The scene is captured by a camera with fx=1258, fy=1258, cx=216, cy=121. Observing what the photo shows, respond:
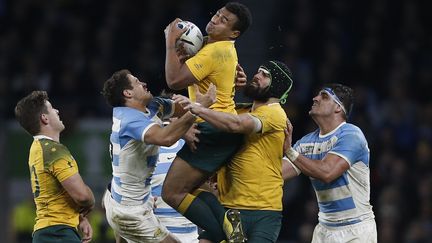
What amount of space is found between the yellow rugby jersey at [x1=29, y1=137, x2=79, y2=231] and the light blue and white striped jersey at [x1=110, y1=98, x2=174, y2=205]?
0.36 meters

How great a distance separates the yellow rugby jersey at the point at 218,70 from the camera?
9859 millimetres

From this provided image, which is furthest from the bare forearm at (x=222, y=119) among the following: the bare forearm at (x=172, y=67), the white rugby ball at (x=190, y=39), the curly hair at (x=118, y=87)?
the curly hair at (x=118, y=87)

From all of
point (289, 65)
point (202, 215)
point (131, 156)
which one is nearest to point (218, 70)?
point (131, 156)

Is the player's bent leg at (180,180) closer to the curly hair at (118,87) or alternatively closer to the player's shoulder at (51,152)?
the curly hair at (118,87)

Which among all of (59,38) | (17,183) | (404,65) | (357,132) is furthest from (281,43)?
(357,132)

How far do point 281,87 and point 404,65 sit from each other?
783cm

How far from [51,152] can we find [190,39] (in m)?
1.43

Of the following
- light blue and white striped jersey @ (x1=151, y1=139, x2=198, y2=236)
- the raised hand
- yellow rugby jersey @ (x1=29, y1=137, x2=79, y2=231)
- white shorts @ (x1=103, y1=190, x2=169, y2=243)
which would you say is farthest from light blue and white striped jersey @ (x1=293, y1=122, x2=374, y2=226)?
yellow rugby jersey @ (x1=29, y1=137, x2=79, y2=231)

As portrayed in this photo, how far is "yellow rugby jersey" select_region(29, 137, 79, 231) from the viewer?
10039mm

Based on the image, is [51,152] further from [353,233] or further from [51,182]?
[353,233]

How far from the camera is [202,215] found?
9945 mm

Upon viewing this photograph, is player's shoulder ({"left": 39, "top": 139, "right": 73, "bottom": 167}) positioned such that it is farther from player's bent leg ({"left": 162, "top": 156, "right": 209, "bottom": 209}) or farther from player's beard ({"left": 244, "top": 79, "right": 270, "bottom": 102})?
player's beard ({"left": 244, "top": 79, "right": 270, "bottom": 102})

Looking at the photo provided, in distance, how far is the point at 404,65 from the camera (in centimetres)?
1772

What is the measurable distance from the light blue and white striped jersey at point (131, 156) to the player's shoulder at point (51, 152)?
1.33 feet
